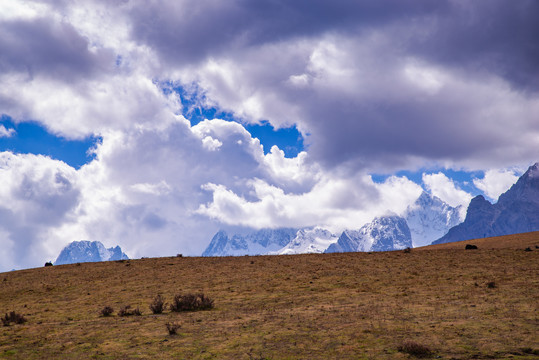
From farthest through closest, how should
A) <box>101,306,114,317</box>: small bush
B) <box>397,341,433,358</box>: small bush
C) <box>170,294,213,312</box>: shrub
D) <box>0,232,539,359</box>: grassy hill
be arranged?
<box>170,294,213,312</box>: shrub → <box>101,306,114,317</box>: small bush → <box>0,232,539,359</box>: grassy hill → <box>397,341,433,358</box>: small bush

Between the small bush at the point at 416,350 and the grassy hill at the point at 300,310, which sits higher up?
the grassy hill at the point at 300,310

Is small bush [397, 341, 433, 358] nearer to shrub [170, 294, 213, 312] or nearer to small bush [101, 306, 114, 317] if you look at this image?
shrub [170, 294, 213, 312]

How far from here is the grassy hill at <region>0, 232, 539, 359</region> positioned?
17.1 m

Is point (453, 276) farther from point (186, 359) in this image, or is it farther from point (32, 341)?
point (32, 341)

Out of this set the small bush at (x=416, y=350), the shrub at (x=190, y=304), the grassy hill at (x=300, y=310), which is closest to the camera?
the small bush at (x=416, y=350)

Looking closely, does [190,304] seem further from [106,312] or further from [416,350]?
[416,350]

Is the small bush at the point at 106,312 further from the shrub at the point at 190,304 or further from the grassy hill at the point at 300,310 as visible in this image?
the shrub at the point at 190,304

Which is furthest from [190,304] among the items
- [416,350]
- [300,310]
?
[416,350]

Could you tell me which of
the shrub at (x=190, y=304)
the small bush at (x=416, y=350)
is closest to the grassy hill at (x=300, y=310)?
the small bush at (x=416, y=350)

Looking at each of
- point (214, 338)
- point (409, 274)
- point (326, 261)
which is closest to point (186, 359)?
point (214, 338)

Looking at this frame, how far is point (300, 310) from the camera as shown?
2392 cm

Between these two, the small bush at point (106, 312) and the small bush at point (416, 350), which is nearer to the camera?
the small bush at point (416, 350)

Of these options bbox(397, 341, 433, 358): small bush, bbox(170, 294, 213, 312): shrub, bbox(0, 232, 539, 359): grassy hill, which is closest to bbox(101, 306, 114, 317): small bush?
bbox(0, 232, 539, 359): grassy hill

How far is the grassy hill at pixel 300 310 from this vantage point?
17078 mm
